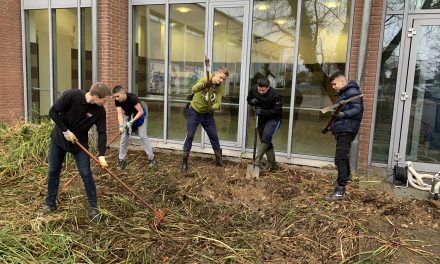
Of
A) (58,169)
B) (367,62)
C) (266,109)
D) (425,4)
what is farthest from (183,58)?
(425,4)

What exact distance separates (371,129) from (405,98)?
0.74 metres

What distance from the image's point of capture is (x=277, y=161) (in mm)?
6973

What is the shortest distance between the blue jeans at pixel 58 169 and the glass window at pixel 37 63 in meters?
5.30

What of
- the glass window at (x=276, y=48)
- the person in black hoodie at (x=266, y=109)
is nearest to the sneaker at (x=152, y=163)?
the person in black hoodie at (x=266, y=109)

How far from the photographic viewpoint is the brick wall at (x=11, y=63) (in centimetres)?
921

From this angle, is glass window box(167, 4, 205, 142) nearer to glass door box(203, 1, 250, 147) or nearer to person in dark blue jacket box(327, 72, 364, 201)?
glass door box(203, 1, 250, 147)

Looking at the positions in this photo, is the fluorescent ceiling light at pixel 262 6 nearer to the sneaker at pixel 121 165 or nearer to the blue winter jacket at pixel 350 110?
the blue winter jacket at pixel 350 110

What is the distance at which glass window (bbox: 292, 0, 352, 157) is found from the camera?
6574mm

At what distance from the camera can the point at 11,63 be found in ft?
30.9

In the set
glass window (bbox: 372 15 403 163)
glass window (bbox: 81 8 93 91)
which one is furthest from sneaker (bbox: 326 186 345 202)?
glass window (bbox: 81 8 93 91)

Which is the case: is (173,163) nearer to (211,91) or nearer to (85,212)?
(211,91)

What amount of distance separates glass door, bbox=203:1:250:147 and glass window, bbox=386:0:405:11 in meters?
2.48

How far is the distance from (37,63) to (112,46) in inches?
114

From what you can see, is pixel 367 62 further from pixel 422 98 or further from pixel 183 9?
pixel 183 9
